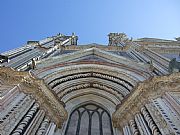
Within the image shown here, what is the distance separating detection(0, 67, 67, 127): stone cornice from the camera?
918 cm

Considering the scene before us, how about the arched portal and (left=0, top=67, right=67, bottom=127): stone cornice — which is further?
the arched portal

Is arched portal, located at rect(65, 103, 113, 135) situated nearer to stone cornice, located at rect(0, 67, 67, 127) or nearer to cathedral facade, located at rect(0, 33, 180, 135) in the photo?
cathedral facade, located at rect(0, 33, 180, 135)

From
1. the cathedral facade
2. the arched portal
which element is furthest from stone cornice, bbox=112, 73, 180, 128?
the arched portal

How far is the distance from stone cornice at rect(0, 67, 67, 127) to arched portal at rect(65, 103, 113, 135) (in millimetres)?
557

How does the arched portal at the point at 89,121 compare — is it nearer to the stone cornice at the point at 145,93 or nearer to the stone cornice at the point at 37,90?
the stone cornice at the point at 37,90

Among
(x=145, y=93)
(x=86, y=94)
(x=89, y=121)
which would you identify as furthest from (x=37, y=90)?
(x=86, y=94)

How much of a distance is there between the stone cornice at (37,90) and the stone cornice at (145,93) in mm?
1864

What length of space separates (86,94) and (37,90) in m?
3.48

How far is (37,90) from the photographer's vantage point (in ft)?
31.0

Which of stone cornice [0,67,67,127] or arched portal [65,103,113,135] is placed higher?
stone cornice [0,67,67,127]

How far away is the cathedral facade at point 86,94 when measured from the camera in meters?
8.12

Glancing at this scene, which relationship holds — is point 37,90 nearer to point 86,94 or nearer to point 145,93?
point 145,93

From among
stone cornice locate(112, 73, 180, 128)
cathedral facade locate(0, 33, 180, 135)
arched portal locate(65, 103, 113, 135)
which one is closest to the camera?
cathedral facade locate(0, 33, 180, 135)

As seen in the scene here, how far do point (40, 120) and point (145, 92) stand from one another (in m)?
2.99
